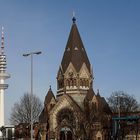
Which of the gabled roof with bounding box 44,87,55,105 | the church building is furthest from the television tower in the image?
the gabled roof with bounding box 44,87,55,105

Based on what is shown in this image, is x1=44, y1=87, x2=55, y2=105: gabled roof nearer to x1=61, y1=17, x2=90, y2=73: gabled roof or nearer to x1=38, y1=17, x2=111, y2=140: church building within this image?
x1=38, y1=17, x2=111, y2=140: church building

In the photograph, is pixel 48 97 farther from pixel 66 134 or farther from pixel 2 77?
pixel 2 77

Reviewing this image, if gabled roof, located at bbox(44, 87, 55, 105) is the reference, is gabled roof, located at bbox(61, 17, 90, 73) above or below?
above

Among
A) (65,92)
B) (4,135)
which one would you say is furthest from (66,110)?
(4,135)

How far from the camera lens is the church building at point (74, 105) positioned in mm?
92719

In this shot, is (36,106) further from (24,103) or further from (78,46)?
(78,46)

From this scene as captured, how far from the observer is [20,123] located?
10131 centimetres

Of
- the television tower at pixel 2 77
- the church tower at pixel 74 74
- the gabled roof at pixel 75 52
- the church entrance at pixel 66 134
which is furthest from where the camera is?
the gabled roof at pixel 75 52

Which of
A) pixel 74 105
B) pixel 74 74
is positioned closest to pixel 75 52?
pixel 74 74

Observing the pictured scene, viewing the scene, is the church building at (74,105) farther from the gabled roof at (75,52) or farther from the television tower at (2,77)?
the television tower at (2,77)

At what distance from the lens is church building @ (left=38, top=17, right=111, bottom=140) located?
304 ft

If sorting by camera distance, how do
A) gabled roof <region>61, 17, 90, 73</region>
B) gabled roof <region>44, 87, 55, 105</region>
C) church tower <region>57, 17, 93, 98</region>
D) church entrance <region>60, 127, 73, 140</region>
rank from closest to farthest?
church entrance <region>60, 127, 73, 140</region>, church tower <region>57, 17, 93, 98</region>, gabled roof <region>61, 17, 90, 73</region>, gabled roof <region>44, 87, 55, 105</region>

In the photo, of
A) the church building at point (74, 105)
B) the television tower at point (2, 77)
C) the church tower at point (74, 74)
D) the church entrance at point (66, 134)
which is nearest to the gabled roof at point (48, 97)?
the church building at point (74, 105)

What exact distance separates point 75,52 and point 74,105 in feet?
42.6
